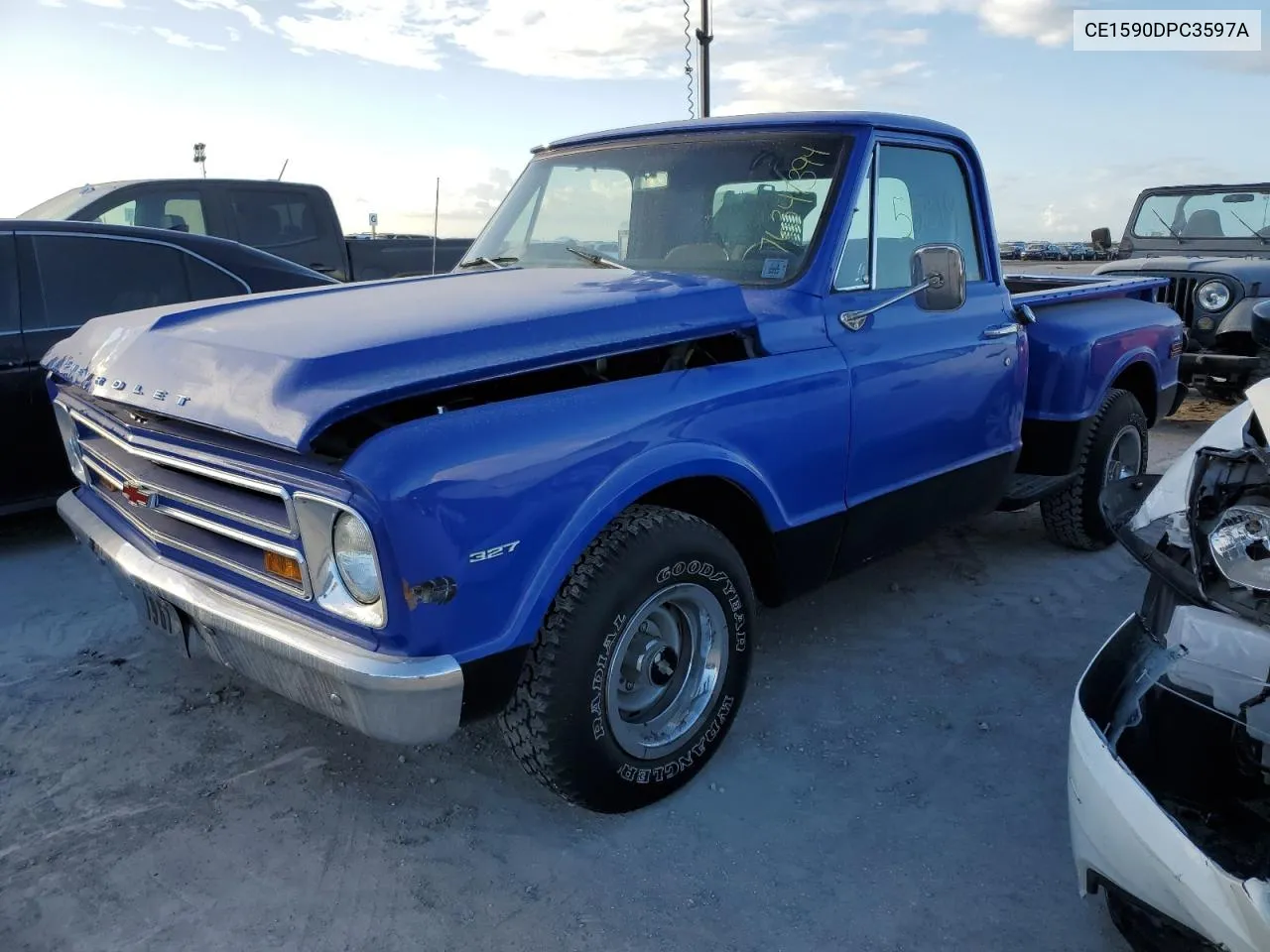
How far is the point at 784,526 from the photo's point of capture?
119 inches

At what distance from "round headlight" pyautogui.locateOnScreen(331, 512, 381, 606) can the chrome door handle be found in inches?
106

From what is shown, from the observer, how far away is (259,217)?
8.28m

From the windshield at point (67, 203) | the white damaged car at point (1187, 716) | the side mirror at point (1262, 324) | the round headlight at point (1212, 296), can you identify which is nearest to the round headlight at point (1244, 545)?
the white damaged car at point (1187, 716)

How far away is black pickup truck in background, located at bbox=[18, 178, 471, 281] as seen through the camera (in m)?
7.47

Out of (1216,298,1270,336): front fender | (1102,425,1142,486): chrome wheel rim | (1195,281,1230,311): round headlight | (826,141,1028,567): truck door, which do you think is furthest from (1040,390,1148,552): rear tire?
(1195,281,1230,311): round headlight

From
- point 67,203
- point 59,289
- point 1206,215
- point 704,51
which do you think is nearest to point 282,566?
point 59,289

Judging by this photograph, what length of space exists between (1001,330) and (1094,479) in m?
1.26

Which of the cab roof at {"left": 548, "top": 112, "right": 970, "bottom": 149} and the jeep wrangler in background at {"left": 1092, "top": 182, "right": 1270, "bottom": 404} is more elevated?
the cab roof at {"left": 548, "top": 112, "right": 970, "bottom": 149}

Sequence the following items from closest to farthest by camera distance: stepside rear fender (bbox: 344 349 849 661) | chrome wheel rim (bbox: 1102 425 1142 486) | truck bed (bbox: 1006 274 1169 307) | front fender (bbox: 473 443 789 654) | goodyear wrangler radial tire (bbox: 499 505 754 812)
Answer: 1. stepside rear fender (bbox: 344 349 849 661)
2. front fender (bbox: 473 443 789 654)
3. goodyear wrangler radial tire (bbox: 499 505 754 812)
4. truck bed (bbox: 1006 274 1169 307)
5. chrome wheel rim (bbox: 1102 425 1142 486)

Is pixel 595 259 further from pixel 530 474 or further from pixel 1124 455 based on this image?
pixel 1124 455

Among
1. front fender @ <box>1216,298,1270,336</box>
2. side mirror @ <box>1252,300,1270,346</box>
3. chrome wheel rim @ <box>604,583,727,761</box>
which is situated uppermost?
side mirror @ <box>1252,300,1270,346</box>

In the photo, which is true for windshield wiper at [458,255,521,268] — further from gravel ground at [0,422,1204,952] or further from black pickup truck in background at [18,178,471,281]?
black pickup truck in background at [18,178,471,281]

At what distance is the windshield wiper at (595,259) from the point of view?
11.5ft

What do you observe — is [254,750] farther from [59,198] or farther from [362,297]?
[59,198]
